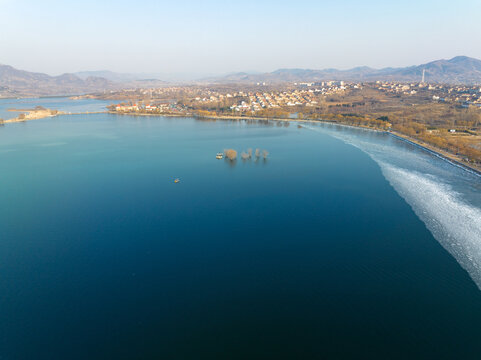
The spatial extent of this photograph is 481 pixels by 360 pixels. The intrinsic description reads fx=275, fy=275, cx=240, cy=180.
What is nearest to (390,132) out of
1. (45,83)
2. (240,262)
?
(240,262)

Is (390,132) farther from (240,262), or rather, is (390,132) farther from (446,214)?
(240,262)

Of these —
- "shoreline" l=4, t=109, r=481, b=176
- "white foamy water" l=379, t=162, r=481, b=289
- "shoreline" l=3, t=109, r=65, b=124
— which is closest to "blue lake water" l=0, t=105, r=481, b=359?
"white foamy water" l=379, t=162, r=481, b=289

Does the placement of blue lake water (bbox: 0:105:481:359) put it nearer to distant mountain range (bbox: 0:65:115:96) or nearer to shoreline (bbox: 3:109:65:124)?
shoreline (bbox: 3:109:65:124)

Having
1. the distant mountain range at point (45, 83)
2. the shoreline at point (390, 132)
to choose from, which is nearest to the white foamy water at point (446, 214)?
the shoreline at point (390, 132)

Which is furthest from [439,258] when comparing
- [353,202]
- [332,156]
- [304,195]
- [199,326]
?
[332,156]

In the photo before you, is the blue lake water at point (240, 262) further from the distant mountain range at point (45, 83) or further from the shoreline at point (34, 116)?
the distant mountain range at point (45, 83)

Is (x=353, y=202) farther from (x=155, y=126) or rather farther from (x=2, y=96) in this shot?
(x=2, y=96)
